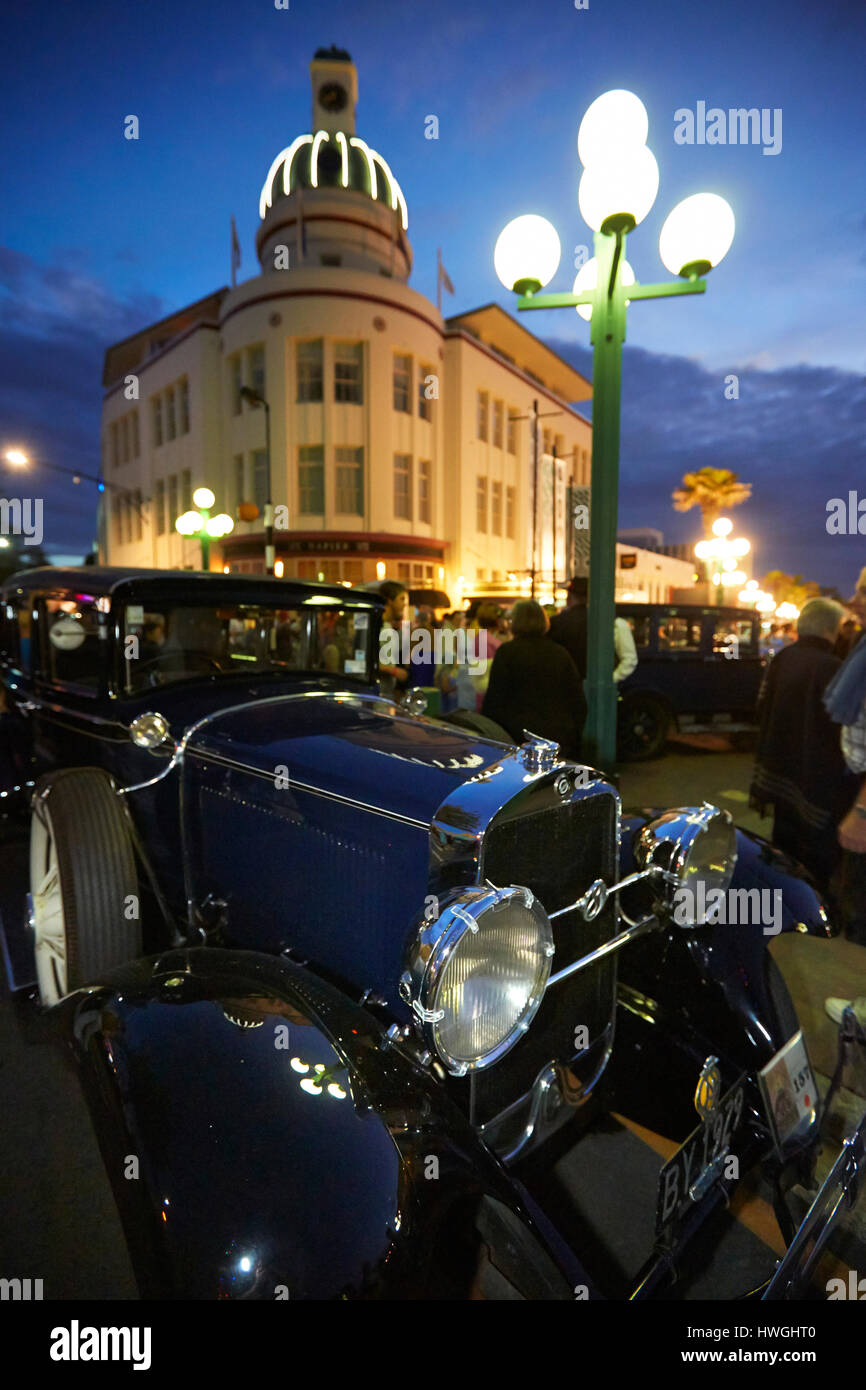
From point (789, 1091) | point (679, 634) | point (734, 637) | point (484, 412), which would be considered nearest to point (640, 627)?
point (679, 634)

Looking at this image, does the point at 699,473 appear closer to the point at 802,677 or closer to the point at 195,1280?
the point at 802,677

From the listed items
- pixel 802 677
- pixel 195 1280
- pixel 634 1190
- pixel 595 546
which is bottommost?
pixel 634 1190

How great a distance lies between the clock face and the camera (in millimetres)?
25719

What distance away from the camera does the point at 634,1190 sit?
2.06 m

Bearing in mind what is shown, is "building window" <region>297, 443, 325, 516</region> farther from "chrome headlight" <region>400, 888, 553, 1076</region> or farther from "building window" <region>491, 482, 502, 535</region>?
"chrome headlight" <region>400, 888, 553, 1076</region>

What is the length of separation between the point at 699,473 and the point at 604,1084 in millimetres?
34002

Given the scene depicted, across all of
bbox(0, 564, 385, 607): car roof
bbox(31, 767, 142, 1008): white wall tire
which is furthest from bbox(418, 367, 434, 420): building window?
bbox(31, 767, 142, 1008): white wall tire

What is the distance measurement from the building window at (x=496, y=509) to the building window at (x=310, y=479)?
24.4 ft

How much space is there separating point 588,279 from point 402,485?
18721 mm

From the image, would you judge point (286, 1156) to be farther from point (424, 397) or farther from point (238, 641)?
point (424, 397)

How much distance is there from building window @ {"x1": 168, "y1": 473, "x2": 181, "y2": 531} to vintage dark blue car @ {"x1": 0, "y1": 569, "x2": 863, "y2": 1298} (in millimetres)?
25317

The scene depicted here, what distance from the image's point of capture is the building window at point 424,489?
23375 millimetres
